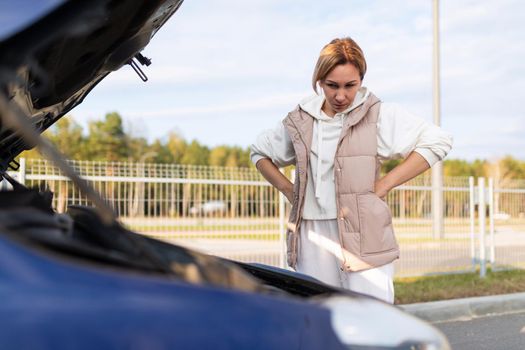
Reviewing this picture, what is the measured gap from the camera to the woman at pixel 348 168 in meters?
3.21

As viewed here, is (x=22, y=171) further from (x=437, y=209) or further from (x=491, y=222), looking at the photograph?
(x=491, y=222)

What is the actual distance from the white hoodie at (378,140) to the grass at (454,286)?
420cm

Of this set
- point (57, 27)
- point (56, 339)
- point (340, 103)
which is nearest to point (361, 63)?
point (340, 103)

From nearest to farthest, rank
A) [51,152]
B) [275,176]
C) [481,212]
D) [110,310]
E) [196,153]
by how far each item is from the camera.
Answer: [110,310] < [51,152] < [275,176] < [481,212] < [196,153]

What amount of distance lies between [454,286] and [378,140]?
5.87 meters

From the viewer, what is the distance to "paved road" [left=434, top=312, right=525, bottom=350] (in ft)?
19.0

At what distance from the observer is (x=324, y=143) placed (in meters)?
3.34

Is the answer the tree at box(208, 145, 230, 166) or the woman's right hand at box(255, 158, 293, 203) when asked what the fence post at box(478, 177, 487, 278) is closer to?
the woman's right hand at box(255, 158, 293, 203)

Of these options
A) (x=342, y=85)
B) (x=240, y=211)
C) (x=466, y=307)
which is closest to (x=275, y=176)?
(x=342, y=85)

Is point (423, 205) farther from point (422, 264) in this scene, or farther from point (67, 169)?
point (67, 169)

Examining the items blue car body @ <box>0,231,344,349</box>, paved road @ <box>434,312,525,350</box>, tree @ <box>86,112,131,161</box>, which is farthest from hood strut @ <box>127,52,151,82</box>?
tree @ <box>86,112,131,161</box>

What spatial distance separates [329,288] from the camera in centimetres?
236

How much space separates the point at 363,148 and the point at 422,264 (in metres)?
8.00

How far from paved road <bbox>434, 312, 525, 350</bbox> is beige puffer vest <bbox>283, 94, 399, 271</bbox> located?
2.89m
